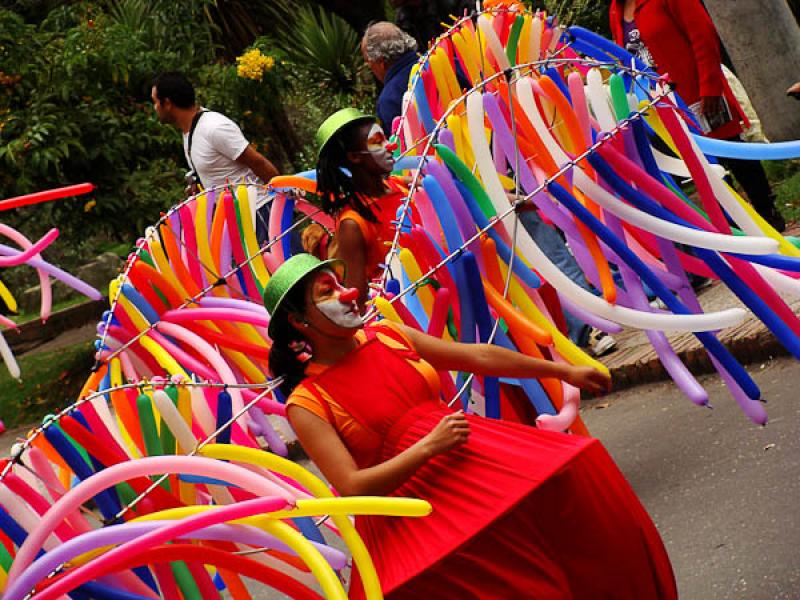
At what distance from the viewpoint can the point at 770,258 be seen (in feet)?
11.4

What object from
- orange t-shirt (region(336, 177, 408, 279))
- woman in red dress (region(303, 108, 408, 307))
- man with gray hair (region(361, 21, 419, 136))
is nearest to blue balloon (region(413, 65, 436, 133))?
woman in red dress (region(303, 108, 408, 307))

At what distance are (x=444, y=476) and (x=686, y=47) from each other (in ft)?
14.4

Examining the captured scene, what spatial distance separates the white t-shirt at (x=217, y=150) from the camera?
6301 mm

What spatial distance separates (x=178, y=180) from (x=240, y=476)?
8153 millimetres

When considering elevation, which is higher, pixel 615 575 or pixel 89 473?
pixel 89 473

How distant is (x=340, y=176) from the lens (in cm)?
429

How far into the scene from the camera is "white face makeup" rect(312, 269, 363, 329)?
116 inches

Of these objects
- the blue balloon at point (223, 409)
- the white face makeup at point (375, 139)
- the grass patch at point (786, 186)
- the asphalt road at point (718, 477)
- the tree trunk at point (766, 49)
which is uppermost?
the white face makeup at point (375, 139)

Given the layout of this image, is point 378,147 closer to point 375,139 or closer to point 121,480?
point 375,139

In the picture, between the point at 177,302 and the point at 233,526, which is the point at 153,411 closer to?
the point at 233,526

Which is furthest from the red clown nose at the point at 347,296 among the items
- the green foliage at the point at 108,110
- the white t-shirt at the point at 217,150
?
the green foliage at the point at 108,110

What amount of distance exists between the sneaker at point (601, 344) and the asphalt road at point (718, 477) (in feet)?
1.03

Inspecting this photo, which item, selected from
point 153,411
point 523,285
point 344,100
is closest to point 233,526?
point 153,411

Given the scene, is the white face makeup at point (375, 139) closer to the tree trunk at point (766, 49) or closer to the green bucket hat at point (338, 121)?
the green bucket hat at point (338, 121)
